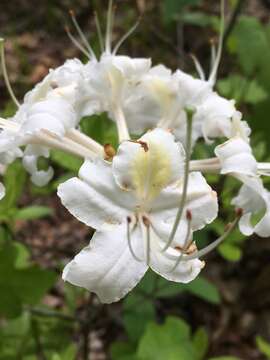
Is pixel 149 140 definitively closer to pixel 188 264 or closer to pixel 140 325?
pixel 188 264

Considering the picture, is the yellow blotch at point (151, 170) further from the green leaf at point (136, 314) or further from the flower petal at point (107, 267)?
the green leaf at point (136, 314)

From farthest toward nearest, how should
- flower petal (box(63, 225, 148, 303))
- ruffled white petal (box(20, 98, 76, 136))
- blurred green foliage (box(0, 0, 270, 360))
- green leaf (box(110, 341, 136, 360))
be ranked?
green leaf (box(110, 341, 136, 360)) → blurred green foliage (box(0, 0, 270, 360)) → ruffled white petal (box(20, 98, 76, 136)) → flower petal (box(63, 225, 148, 303))

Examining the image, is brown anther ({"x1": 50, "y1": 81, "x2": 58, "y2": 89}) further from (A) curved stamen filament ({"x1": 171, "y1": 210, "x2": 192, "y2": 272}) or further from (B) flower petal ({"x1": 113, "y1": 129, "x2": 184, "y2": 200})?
(A) curved stamen filament ({"x1": 171, "y1": 210, "x2": 192, "y2": 272})

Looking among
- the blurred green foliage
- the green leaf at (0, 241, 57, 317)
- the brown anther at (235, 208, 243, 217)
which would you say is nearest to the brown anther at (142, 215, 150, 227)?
the brown anther at (235, 208, 243, 217)

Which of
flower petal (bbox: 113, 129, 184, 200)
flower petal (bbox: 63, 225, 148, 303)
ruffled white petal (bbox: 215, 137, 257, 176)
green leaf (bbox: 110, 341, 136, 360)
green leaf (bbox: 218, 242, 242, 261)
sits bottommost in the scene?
green leaf (bbox: 110, 341, 136, 360)

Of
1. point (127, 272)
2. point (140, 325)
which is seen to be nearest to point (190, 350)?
point (140, 325)

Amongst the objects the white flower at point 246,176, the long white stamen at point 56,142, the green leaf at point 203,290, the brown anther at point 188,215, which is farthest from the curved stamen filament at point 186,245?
the green leaf at point 203,290
